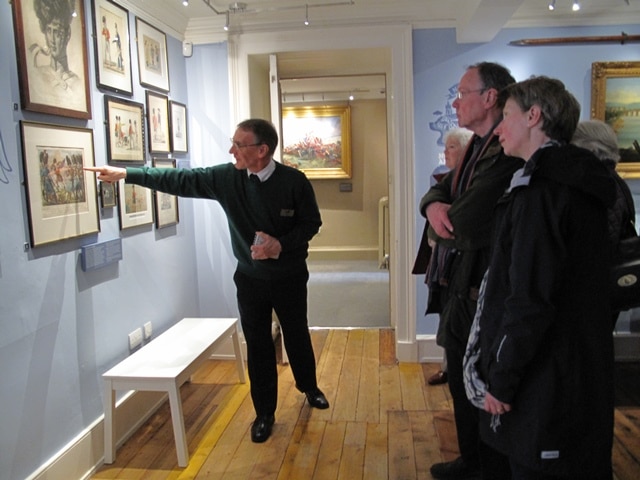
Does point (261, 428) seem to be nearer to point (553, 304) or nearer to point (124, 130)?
point (124, 130)

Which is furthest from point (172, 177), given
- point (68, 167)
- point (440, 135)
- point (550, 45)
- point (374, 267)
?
point (374, 267)

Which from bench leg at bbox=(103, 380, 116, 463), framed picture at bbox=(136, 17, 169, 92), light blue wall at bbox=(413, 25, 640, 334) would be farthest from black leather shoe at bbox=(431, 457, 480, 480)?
framed picture at bbox=(136, 17, 169, 92)

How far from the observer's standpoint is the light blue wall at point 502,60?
3.26 meters

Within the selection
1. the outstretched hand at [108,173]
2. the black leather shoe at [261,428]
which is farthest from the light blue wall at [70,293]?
the black leather shoe at [261,428]

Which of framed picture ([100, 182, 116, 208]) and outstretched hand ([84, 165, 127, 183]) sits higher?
outstretched hand ([84, 165, 127, 183])

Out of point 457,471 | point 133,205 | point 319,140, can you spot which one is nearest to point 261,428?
point 457,471

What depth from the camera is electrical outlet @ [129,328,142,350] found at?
2649 millimetres

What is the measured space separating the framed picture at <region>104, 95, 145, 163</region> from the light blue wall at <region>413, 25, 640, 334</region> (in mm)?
1678

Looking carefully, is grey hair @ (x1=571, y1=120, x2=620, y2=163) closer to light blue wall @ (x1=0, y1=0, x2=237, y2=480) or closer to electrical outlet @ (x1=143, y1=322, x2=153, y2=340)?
light blue wall @ (x1=0, y1=0, x2=237, y2=480)

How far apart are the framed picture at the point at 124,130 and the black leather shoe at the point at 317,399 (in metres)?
1.55

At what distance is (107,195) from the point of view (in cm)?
243

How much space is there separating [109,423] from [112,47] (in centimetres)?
173

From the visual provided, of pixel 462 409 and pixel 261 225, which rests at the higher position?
pixel 261 225

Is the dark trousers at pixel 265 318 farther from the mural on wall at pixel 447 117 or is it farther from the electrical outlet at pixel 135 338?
the mural on wall at pixel 447 117
